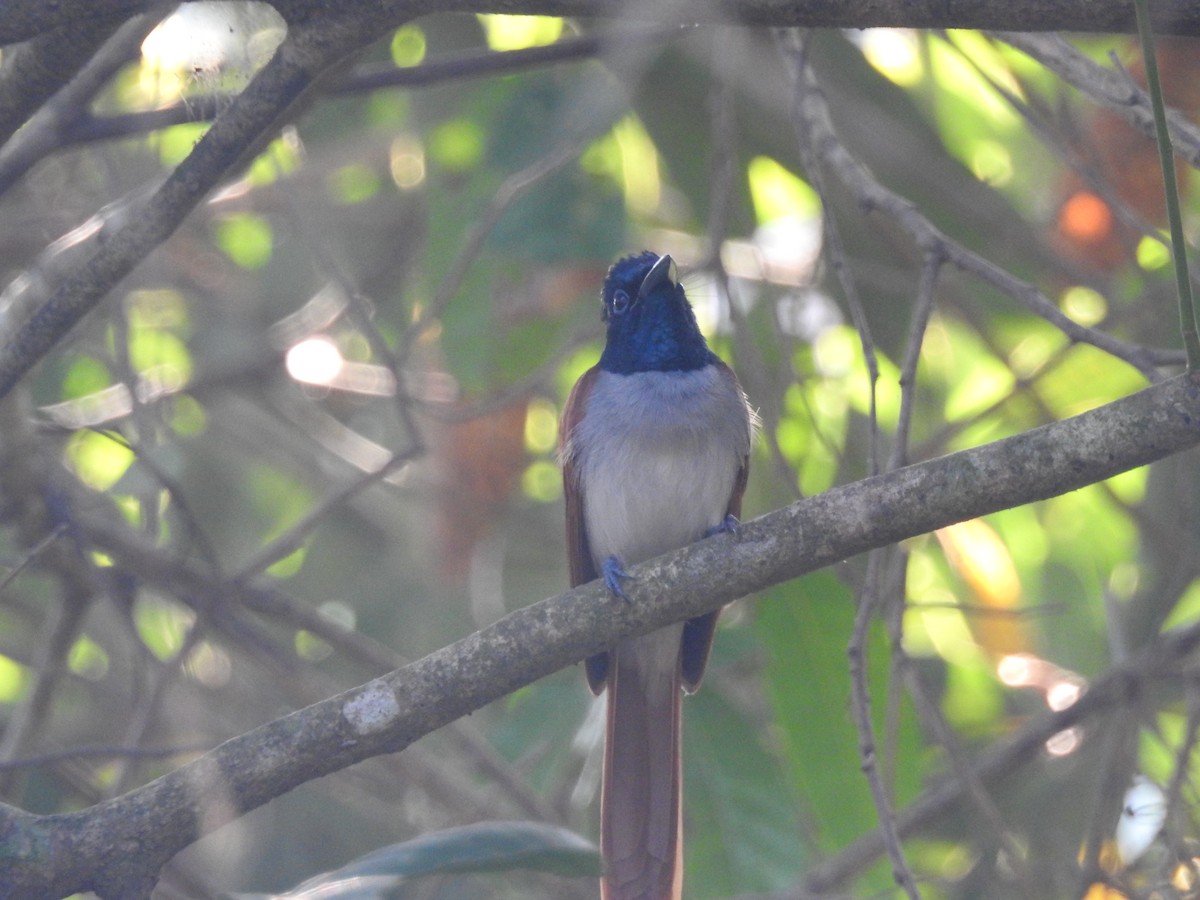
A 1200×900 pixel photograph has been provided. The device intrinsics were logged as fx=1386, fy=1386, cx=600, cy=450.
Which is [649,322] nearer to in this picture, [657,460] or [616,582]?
[657,460]

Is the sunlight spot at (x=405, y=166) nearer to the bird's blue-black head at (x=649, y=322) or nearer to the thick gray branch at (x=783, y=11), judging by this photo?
the bird's blue-black head at (x=649, y=322)

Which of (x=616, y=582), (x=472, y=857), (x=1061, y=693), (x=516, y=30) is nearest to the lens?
(x=472, y=857)

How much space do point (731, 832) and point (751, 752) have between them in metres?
0.30

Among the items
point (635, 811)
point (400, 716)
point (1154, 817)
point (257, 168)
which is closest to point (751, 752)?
point (635, 811)

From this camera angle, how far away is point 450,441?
5996 mm

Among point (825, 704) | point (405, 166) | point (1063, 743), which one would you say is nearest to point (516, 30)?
point (405, 166)

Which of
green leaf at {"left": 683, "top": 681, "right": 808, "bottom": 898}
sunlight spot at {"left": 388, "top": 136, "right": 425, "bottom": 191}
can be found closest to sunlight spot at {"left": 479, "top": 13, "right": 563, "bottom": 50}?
sunlight spot at {"left": 388, "top": 136, "right": 425, "bottom": 191}

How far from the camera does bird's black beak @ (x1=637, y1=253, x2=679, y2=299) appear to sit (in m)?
4.48

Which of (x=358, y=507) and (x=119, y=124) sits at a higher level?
(x=358, y=507)

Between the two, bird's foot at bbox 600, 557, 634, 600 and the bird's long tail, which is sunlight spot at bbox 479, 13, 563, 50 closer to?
the bird's long tail

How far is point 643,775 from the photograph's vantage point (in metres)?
4.30

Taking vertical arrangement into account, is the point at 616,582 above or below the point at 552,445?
below

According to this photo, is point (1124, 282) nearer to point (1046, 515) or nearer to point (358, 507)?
point (1046, 515)

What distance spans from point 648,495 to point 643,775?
0.87 m
